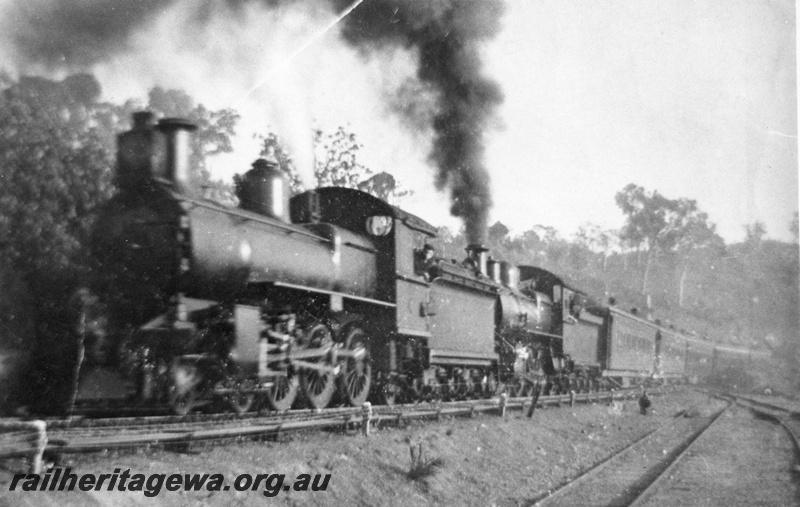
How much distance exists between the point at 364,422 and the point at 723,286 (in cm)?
4757

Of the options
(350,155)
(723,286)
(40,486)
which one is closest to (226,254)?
(40,486)

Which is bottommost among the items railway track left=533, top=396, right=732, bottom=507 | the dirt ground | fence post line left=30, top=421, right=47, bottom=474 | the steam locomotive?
railway track left=533, top=396, right=732, bottom=507

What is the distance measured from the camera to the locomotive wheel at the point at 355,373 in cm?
970

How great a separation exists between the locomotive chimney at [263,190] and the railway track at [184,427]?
2.61m

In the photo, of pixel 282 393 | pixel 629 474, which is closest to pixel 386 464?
pixel 282 393

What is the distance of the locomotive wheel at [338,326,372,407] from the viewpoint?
9.70 metres

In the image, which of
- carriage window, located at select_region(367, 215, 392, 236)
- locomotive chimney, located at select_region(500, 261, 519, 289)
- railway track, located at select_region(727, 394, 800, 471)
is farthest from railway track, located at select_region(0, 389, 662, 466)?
locomotive chimney, located at select_region(500, 261, 519, 289)

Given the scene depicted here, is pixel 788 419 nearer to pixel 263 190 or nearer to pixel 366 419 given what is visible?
pixel 366 419

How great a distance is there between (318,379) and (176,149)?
3.51 meters

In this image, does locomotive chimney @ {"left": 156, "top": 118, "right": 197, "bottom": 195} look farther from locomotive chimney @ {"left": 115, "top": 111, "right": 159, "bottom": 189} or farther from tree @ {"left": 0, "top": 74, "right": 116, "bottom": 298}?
tree @ {"left": 0, "top": 74, "right": 116, "bottom": 298}

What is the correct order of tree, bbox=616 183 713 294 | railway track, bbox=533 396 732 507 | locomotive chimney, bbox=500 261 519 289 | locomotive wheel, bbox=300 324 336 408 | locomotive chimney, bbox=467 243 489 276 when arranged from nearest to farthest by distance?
1. railway track, bbox=533 396 732 507
2. locomotive wheel, bbox=300 324 336 408
3. locomotive chimney, bbox=467 243 489 276
4. locomotive chimney, bbox=500 261 519 289
5. tree, bbox=616 183 713 294

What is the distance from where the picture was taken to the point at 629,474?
9.50 m

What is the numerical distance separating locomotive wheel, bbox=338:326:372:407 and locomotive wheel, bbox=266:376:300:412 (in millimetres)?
962

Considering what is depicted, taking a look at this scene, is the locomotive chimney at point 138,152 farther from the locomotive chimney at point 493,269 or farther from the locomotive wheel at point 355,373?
the locomotive chimney at point 493,269
